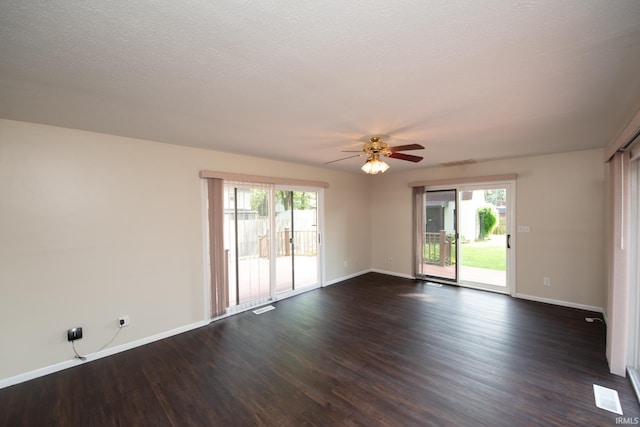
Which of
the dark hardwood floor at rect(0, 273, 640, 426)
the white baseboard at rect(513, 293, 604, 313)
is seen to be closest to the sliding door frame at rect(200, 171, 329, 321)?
the dark hardwood floor at rect(0, 273, 640, 426)

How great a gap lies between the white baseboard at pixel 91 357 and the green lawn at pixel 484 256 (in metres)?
4.87

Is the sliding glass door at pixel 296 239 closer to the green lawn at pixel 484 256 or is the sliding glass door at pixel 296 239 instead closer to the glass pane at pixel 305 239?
the glass pane at pixel 305 239

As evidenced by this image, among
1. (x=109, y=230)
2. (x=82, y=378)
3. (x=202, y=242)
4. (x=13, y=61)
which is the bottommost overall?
(x=82, y=378)

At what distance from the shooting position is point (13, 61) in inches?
56.7

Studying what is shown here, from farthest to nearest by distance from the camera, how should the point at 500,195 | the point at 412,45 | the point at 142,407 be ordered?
the point at 500,195, the point at 142,407, the point at 412,45

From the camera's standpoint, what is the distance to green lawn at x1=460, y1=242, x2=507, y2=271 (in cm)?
467

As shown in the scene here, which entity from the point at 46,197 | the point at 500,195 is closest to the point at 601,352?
the point at 500,195

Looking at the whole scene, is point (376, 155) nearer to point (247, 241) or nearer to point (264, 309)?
point (247, 241)

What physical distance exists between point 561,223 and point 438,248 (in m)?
2.02

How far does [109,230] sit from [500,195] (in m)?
5.91

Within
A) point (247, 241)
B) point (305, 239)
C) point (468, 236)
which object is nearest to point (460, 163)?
point (468, 236)

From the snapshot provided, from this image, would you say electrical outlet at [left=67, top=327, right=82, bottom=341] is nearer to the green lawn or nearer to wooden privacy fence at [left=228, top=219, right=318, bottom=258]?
wooden privacy fence at [left=228, top=219, right=318, bottom=258]

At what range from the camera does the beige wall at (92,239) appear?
236cm

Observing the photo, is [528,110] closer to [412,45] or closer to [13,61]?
[412,45]
